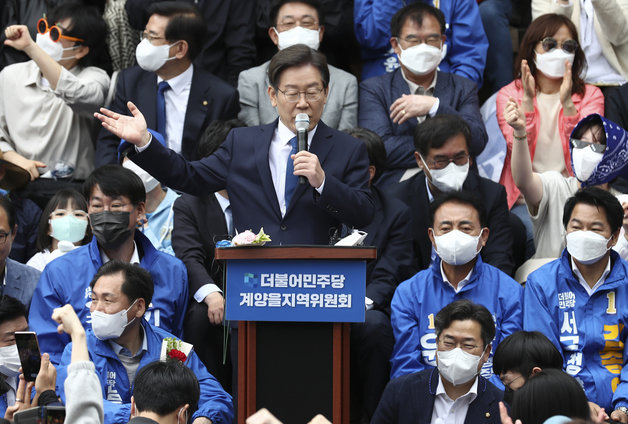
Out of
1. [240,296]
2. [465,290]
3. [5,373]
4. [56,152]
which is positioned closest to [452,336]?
[465,290]

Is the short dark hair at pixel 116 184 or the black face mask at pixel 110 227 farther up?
the short dark hair at pixel 116 184

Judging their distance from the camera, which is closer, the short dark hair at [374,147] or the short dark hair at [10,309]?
the short dark hair at [10,309]

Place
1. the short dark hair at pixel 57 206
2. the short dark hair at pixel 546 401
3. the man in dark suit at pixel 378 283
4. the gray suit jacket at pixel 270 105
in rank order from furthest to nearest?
1. the gray suit jacket at pixel 270 105
2. the short dark hair at pixel 57 206
3. the man in dark suit at pixel 378 283
4. the short dark hair at pixel 546 401

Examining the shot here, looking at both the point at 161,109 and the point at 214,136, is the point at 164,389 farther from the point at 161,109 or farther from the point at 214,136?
the point at 161,109

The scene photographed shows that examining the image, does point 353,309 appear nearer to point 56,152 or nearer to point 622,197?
point 622,197

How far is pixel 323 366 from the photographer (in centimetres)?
504

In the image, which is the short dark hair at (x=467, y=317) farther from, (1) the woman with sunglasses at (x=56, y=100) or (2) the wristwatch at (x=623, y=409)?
(1) the woman with sunglasses at (x=56, y=100)

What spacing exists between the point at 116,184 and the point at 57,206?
90 centimetres

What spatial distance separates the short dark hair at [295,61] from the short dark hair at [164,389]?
1658 mm

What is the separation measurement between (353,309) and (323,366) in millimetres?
301

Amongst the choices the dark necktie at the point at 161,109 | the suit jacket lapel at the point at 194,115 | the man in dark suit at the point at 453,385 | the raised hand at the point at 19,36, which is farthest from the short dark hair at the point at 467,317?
the raised hand at the point at 19,36

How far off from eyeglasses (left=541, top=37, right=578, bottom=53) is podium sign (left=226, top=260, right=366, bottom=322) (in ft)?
12.7

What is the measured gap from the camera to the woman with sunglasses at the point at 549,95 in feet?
26.4

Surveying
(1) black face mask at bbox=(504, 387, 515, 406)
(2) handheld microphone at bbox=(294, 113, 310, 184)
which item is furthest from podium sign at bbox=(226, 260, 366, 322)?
(1) black face mask at bbox=(504, 387, 515, 406)
